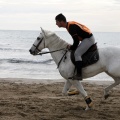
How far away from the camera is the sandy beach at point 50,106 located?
8.03m

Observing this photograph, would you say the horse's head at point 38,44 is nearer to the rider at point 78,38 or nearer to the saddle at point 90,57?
the rider at point 78,38

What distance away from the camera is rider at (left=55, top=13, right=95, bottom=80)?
27.5ft

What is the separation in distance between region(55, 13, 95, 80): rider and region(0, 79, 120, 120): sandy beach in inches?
39.7

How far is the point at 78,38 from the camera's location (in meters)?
Result: 8.50

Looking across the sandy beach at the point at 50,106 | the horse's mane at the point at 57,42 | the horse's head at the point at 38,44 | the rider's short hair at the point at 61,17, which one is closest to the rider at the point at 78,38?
the rider's short hair at the point at 61,17

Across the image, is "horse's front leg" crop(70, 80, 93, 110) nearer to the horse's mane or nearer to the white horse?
the white horse

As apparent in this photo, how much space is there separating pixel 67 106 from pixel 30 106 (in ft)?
3.39

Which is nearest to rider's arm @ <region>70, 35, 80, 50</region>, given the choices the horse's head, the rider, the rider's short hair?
the rider

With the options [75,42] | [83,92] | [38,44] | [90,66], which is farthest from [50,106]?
[75,42]

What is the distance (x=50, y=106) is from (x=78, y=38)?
6.97 ft

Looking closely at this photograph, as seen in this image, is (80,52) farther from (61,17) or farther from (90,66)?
(61,17)

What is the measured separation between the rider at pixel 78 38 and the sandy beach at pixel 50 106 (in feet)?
3.31

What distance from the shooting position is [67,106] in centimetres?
934

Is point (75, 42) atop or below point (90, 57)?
atop
